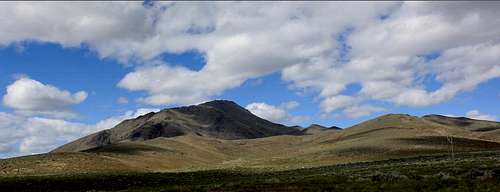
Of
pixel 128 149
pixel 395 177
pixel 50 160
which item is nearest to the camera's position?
pixel 395 177

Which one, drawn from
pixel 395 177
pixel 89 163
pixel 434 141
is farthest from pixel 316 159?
pixel 395 177

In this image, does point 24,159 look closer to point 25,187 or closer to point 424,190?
point 25,187

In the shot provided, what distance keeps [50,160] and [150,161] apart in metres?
48.3

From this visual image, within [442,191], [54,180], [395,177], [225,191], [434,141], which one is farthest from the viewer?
[434,141]

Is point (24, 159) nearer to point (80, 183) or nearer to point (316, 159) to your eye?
point (80, 183)

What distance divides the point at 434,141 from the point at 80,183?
118 meters

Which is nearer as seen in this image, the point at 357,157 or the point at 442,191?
the point at 442,191

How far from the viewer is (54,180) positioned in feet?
231

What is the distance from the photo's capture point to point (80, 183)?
67312mm

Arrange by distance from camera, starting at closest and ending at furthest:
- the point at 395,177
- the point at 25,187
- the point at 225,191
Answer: the point at 225,191 < the point at 395,177 < the point at 25,187

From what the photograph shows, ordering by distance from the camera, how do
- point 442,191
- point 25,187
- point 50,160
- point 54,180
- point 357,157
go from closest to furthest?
point 442,191 < point 25,187 < point 54,180 < point 50,160 < point 357,157

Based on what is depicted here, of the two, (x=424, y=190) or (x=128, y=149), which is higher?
(x=128, y=149)

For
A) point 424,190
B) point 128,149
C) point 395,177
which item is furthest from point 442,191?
point 128,149

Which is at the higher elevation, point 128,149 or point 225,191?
point 128,149
